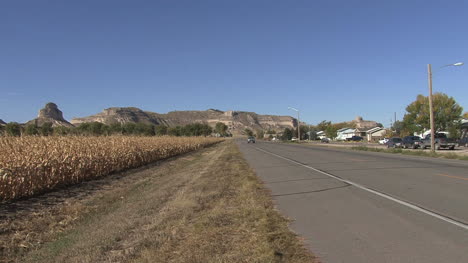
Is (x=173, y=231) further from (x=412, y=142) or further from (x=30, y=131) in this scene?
(x=412, y=142)

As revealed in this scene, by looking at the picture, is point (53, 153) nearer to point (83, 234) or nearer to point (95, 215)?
point (95, 215)

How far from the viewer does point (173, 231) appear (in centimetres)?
633

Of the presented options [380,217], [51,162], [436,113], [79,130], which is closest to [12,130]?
[79,130]

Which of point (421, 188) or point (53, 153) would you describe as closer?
point (421, 188)

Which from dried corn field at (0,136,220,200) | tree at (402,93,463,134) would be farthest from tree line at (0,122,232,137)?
tree at (402,93,463,134)

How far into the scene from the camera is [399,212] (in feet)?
24.6

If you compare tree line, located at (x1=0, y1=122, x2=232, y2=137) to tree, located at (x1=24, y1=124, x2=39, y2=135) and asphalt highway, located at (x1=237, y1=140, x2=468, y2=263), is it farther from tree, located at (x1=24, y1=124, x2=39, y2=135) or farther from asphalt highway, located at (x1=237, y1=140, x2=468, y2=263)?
asphalt highway, located at (x1=237, y1=140, x2=468, y2=263)

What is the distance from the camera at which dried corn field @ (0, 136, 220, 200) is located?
9.83m

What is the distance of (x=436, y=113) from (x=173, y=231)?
70.0 metres

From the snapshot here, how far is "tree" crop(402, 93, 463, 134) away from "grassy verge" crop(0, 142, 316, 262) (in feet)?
213

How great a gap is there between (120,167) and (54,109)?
191 meters

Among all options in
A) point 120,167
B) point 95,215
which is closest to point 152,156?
point 120,167

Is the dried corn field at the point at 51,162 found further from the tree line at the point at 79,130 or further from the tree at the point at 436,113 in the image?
the tree at the point at 436,113

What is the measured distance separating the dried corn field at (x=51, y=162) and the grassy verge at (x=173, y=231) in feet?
5.12
